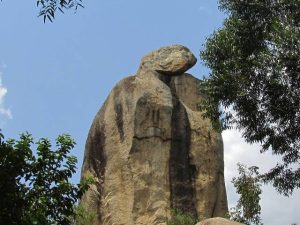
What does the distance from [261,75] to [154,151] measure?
8.45 meters

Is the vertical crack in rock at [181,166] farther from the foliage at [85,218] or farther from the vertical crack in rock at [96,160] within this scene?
the foliage at [85,218]

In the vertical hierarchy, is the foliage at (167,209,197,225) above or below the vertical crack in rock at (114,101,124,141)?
below

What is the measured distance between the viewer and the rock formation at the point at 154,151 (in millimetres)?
26391

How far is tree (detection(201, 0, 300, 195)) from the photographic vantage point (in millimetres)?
18672

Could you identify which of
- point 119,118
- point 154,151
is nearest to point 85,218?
point 154,151

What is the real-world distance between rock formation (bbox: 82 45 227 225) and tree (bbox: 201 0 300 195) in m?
5.63

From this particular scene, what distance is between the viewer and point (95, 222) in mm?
26844

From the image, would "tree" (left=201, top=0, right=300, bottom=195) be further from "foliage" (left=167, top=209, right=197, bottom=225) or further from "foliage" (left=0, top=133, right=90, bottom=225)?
"foliage" (left=0, top=133, right=90, bottom=225)

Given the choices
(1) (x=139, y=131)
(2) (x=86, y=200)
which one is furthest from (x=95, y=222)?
(1) (x=139, y=131)

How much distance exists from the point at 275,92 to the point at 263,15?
2539 millimetres

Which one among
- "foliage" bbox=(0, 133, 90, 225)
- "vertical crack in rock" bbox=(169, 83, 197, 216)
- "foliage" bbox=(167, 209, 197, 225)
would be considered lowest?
"foliage" bbox=(0, 133, 90, 225)

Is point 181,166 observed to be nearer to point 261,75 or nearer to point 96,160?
point 96,160

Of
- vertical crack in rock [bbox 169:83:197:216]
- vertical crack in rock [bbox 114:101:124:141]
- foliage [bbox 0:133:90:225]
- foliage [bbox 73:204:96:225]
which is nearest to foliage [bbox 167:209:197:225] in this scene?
vertical crack in rock [bbox 169:83:197:216]

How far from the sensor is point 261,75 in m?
19.3
